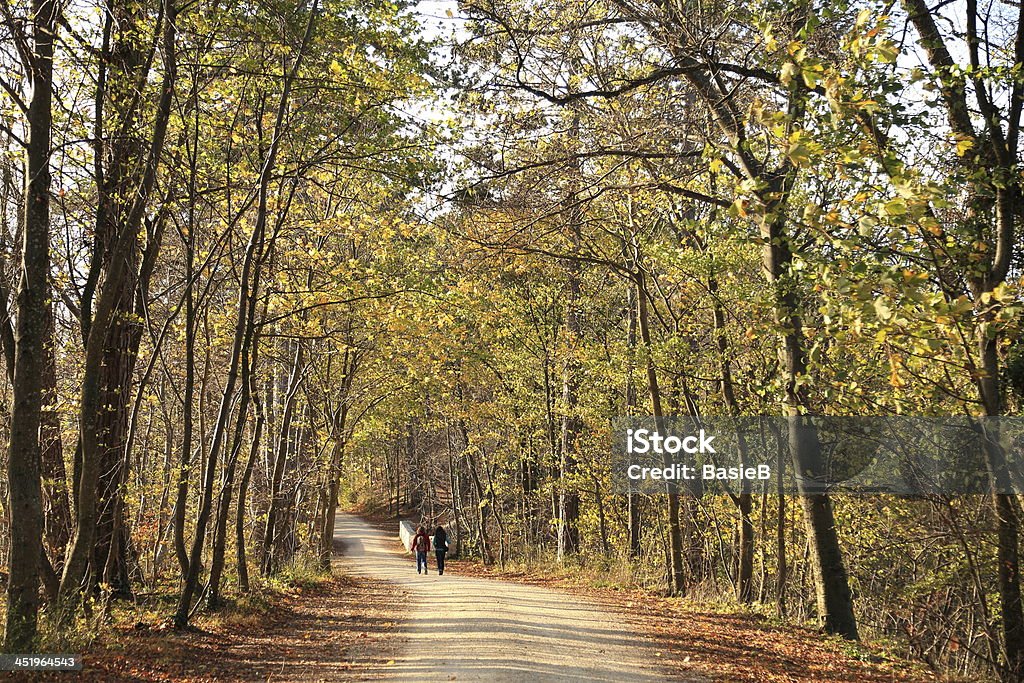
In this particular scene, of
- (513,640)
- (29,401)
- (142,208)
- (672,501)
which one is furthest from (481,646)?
(672,501)

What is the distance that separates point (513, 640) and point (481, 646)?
1.93 ft

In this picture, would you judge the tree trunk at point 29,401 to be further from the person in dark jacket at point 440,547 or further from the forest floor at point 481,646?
the person in dark jacket at point 440,547

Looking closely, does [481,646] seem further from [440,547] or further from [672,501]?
[440,547]

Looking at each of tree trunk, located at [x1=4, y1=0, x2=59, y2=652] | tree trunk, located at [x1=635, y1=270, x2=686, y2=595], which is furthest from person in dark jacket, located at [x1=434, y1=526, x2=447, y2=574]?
tree trunk, located at [x1=4, y1=0, x2=59, y2=652]

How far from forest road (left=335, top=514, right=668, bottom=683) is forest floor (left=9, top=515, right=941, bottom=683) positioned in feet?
0.07

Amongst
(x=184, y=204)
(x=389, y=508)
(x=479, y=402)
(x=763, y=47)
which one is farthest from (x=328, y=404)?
(x=389, y=508)


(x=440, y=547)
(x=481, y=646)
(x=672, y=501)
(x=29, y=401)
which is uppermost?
(x=29, y=401)

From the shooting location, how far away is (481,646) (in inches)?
368

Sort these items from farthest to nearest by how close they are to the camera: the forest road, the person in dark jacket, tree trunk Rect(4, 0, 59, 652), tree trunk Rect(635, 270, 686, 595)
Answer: the person in dark jacket
tree trunk Rect(635, 270, 686, 595)
the forest road
tree trunk Rect(4, 0, 59, 652)

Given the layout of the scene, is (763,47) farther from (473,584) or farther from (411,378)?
(411,378)

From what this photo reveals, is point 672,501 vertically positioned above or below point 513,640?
above

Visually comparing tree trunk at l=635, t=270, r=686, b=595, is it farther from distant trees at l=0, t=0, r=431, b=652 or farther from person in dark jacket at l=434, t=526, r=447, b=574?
person in dark jacket at l=434, t=526, r=447, b=574

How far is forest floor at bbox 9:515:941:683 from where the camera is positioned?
810 centimetres

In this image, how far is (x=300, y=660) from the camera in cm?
909
